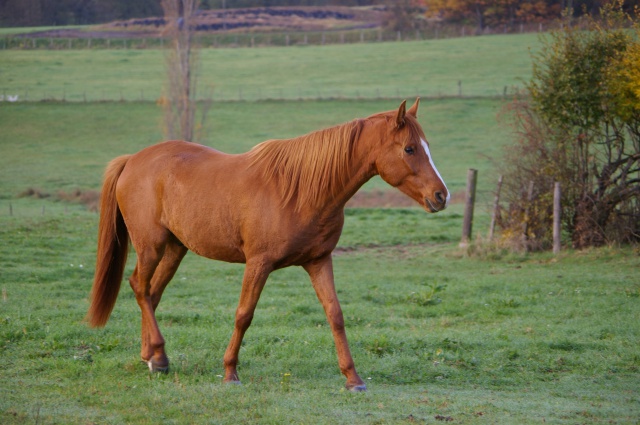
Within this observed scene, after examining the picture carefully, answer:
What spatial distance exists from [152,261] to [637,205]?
419 inches

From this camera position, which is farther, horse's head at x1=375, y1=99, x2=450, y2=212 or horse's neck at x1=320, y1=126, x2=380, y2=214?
horse's neck at x1=320, y1=126, x2=380, y2=214

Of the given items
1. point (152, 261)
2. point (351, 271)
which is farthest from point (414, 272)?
point (152, 261)

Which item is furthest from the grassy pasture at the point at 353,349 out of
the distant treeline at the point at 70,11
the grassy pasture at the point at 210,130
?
the grassy pasture at the point at 210,130

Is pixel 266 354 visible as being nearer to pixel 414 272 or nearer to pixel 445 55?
pixel 414 272

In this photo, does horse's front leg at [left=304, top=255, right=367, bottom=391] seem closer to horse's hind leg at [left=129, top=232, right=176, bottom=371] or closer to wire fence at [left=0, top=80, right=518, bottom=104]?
horse's hind leg at [left=129, top=232, right=176, bottom=371]

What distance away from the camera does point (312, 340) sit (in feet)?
25.5

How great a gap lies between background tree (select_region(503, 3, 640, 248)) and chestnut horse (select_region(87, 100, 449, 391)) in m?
9.20

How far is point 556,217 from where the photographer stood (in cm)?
1453

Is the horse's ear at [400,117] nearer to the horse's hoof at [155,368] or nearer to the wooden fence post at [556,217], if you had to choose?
the horse's hoof at [155,368]

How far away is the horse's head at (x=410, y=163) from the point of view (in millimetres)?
5945

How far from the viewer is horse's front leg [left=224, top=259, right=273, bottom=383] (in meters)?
6.28

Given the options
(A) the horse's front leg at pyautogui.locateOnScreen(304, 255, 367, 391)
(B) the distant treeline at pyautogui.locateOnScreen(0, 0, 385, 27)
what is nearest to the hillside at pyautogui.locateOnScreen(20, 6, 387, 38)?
(B) the distant treeline at pyautogui.locateOnScreen(0, 0, 385, 27)

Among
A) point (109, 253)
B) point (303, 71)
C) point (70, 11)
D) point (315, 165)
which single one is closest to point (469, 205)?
point (109, 253)

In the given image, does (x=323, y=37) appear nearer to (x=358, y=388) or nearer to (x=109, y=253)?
(x=109, y=253)
